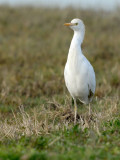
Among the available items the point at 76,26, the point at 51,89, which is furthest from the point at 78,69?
the point at 51,89

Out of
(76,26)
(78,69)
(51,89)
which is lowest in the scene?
(51,89)

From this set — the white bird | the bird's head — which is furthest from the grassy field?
the bird's head

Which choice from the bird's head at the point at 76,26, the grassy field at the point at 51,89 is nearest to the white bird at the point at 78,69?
the bird's head at the point at 76,26

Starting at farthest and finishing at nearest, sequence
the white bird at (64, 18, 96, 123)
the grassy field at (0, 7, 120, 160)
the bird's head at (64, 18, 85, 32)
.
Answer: the bird's head at (64, 18, 85, 32) < the white bird at (64, 18, 96, 123) < the grassy field at (0, 7, 120, 160)

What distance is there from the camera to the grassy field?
4.25m

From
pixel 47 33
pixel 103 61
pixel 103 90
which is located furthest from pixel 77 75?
pixel 47 33

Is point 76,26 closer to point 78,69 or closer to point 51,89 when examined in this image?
point 78,69

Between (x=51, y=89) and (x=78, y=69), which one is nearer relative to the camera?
(x=78, y=69)

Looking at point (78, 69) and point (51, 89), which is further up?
point (78, 69)

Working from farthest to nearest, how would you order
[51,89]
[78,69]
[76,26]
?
[51,89] < [76,26] < [78,69]

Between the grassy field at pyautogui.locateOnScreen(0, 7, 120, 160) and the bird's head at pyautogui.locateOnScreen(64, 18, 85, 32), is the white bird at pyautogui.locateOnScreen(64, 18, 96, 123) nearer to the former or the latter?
the bird's head at pyautogui.locateOnScreen(64, 18, 85, 32)

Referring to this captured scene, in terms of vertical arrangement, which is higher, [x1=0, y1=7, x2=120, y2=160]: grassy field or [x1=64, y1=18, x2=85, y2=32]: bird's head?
[x1=64, y1=18, x2=85, y2=32]: bird's head


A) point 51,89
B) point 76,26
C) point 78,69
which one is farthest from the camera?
point 51,89

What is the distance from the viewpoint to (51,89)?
9.20 meters
